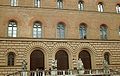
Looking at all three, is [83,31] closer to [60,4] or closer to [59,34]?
[59,34]

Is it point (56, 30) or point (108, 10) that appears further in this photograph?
point (108, 10)

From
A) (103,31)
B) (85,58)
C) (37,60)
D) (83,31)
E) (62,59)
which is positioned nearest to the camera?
(37,60)

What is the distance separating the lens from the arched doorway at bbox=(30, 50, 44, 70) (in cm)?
2836

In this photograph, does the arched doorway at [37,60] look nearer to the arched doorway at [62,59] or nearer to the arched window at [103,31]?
the arched doorway at [62,59]

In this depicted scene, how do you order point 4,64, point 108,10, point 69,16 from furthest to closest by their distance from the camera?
point 108,10
point 69,16
point 4,64

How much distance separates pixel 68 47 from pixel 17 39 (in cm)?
602

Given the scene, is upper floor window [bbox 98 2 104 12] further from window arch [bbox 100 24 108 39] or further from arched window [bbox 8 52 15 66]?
arched window [bbox 8 52 15 66]

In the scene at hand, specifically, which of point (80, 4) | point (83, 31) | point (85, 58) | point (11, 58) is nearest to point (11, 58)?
point (11, 58)

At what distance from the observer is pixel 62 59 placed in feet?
97.4

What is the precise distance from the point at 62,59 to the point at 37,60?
301 cm

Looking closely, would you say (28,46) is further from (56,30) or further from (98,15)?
(98,15)

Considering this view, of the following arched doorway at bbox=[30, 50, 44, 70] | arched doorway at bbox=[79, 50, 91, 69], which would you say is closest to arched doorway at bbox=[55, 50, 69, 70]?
arched doorway at bbox=[30, 50, 44, 70]

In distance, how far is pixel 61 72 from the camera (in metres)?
26.6

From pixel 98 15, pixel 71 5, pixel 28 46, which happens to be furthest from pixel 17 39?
pixel 98 15
